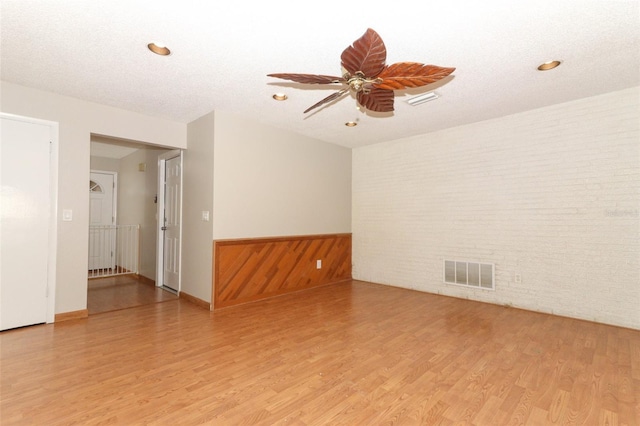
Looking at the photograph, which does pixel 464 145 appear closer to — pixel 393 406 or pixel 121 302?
pixel 393 406

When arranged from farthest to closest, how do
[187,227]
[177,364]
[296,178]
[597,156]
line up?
1. [296,178]
2. [187,227]
3. [597,156]
4. [177,364]

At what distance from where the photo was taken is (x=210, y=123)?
410 cm

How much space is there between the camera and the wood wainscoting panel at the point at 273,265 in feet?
13.3

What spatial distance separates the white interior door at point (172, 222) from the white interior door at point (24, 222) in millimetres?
1584

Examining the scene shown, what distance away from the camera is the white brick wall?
340cm

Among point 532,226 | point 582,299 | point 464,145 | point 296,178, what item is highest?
point 464,145

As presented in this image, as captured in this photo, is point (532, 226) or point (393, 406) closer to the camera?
point (393, 406)

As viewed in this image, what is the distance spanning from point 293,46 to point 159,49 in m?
1.13

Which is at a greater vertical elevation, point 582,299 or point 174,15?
point 174,15

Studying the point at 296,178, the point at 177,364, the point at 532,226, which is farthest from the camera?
the point at 296,178

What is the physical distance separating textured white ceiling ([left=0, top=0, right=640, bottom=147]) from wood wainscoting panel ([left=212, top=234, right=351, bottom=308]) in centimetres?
202

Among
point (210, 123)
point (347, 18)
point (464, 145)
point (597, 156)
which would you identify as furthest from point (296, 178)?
point (597, 156)

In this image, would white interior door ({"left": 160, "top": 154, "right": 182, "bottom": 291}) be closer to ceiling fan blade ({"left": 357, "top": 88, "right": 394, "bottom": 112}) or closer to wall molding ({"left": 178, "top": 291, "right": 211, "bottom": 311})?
wall molding ({"left": 178, "top": 291, "right": 211, "bottom": 311})

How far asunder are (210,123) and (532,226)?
181 inches
